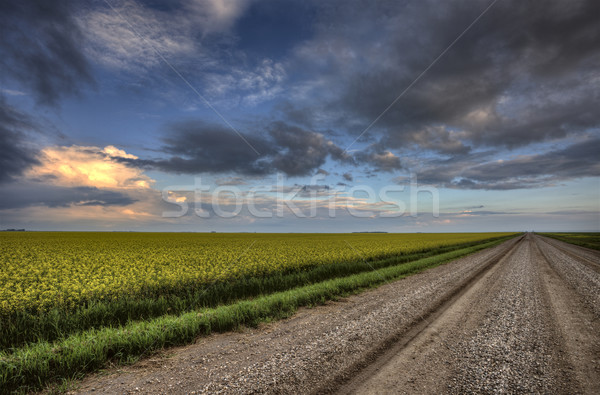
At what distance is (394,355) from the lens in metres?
5.57

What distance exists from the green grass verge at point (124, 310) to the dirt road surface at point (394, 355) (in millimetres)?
3527

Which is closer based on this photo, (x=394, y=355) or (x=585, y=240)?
(x=394, y=355)

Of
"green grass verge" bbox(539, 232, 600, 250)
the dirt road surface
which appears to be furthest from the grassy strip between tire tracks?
"green grass verge" bbox(539, 232, 600, 250)

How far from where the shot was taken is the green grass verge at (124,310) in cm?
722

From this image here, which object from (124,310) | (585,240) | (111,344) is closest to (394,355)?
(111,344)

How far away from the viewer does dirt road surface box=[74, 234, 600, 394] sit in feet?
14.8

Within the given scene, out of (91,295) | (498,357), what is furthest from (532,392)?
(91,295)

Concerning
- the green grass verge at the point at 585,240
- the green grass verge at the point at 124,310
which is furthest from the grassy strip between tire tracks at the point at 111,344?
the green grass verge at the point at 585,240

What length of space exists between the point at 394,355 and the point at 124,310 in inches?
319

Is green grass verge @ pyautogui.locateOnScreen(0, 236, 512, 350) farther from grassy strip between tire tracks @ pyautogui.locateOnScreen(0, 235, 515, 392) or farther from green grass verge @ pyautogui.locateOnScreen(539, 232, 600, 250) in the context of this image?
green grass verge @ pyautogui.locateOnScreen(539, 232, 600, 250)

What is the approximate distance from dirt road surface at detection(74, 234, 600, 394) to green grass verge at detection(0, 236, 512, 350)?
11.6 ft

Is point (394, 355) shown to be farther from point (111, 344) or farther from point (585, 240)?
point (585, 240)

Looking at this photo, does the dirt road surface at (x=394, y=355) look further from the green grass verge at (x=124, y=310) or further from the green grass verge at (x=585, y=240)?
the green grass verge at (x=585, y=240)

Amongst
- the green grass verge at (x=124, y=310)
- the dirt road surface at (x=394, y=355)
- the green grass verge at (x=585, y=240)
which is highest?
the dirt road surface at (x=394, y=355)
